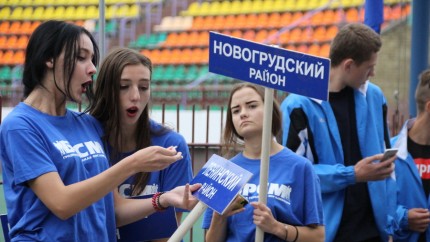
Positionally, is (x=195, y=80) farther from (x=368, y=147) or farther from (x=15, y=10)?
(x=368, y=147)

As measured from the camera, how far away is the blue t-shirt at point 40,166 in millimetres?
2291

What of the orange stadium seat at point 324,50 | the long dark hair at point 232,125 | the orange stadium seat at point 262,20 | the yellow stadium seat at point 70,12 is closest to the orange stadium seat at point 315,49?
the orange stadium seat at point 324,50

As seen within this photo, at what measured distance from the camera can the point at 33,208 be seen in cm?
232

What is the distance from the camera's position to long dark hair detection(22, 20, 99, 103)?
2.41 meters

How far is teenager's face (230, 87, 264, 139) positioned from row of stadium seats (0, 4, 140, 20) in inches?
517

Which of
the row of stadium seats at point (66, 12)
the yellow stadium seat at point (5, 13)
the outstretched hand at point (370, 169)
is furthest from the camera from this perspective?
the row of stadium seats at point (66, 12)

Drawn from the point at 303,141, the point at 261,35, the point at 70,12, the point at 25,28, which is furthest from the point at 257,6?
the point at 303,141

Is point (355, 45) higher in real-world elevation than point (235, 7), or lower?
higher

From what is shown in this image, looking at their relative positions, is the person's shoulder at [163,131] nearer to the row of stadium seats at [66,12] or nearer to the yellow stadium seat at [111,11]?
the row of stadium seats at [66,12]

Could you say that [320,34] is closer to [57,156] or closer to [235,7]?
[235,7]

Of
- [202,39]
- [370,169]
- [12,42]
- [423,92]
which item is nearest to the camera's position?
[370,169]

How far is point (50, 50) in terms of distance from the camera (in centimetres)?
241

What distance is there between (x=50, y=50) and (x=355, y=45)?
4.66 feet

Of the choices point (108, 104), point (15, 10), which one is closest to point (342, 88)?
point (108, 104)
